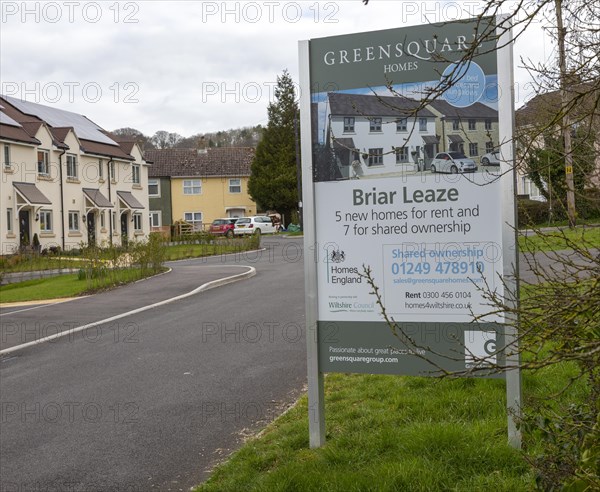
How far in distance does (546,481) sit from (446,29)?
11.3ft

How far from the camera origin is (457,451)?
16.7 feet

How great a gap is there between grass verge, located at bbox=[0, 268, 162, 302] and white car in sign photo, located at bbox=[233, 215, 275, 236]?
36940 mm

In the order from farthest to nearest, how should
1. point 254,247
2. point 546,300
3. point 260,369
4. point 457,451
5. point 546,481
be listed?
point 254,247 < point 260,369 < point 457,451 < point 546,481 < point 546,300

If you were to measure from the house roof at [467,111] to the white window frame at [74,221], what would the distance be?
4312 centimetres

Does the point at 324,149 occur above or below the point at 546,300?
above

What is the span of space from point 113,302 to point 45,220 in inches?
1056

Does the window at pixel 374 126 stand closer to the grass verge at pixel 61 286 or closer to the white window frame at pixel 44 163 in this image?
the grass verge at pixel 61 286

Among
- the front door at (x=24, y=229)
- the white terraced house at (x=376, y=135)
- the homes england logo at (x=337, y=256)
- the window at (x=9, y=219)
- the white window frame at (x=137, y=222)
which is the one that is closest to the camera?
the white terraced house at (x=376, y=135)

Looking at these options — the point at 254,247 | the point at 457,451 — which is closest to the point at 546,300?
the point at 457,451

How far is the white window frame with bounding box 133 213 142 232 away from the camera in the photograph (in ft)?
180

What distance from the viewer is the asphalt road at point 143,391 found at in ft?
20.9

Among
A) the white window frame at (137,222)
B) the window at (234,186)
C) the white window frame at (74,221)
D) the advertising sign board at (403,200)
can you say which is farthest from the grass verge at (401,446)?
the window at (234,186)

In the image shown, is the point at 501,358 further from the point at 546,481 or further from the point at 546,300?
the point at 546,300

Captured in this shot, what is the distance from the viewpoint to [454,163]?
5.55 metres
